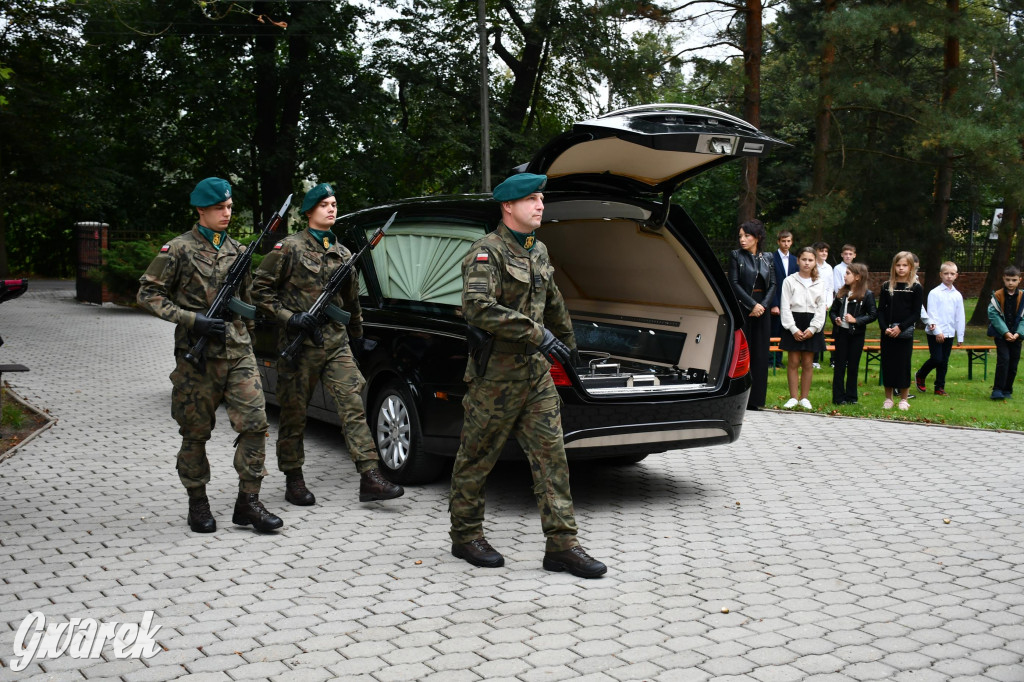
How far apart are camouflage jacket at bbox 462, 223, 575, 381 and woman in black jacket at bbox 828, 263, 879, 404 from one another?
6.61m

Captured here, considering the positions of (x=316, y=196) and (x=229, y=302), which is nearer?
(x=229, y=302)

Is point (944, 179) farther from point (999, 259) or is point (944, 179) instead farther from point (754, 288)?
point (754, 288)

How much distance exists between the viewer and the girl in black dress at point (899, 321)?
425 inches

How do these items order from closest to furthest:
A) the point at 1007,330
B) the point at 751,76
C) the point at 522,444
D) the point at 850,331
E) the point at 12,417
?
the point at 522,444 < the point at 12,417 < the point at 850,331 < the point at 1007,330 < the point at 751,76

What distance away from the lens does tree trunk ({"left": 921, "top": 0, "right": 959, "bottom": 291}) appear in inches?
856

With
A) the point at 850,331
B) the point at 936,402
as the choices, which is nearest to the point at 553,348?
the point at 850,331

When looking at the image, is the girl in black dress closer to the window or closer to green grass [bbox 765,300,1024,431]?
green grass [bbox 765,300,1024,431]

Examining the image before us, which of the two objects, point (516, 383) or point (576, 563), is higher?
point (516, 383)

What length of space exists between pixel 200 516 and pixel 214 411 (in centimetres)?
62

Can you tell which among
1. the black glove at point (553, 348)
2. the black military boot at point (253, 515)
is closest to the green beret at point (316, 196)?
the black military boot at point (253, 515)

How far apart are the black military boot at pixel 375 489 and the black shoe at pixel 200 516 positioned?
0.97 m

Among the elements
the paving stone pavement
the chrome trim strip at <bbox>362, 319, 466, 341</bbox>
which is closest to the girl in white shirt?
the paving stone pavement

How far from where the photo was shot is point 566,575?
5336 millimetres

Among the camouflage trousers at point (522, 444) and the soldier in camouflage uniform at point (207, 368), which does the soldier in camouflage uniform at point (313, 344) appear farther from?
the camouflage trousers at point (522, 444)
